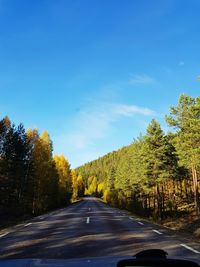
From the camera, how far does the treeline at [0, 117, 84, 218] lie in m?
42.1

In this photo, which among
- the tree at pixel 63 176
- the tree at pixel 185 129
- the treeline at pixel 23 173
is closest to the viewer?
the tree at pixel 185 129

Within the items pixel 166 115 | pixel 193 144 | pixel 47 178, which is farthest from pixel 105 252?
pixel 47 178

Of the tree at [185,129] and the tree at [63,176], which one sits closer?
the tree at [185,129]

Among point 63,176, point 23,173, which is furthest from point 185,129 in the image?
point 63,176

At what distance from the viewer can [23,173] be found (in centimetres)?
4509

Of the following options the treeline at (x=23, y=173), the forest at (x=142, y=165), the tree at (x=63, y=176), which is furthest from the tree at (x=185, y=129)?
the tree at (x=63, y=176)

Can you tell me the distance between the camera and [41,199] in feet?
171

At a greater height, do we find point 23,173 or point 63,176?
point 63,176

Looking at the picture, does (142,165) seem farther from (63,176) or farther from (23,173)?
(63,176)

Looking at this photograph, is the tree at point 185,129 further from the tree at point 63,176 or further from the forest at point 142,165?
the tree at point 63,176

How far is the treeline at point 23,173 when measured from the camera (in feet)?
138

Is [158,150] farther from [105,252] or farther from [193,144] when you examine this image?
[105,252]

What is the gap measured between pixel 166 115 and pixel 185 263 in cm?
3428

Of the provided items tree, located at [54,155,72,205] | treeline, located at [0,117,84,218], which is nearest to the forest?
treeline, located at [0,117,84,218]
